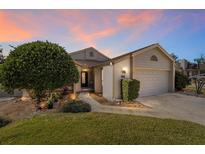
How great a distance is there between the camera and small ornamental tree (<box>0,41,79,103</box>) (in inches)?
309

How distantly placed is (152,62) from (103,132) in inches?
378

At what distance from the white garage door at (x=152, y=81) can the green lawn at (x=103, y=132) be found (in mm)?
6559

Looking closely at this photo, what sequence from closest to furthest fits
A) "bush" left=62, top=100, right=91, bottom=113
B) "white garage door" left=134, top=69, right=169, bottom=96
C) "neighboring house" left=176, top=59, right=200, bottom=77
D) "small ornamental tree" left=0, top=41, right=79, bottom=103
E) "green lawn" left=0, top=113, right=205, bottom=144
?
"green lawn" left=0, top=113, right=205, bottom=144, "bush" left=62, top=100, right=91, bottom=113, "small ornamental tree" left=0, top=41, right=79, bottom=103, "white garage door" left=134, top=69, right=169, bottom=96, "neighboring house" left=176, top=59, right=200, bottom=77

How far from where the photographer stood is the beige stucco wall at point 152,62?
1202 cm

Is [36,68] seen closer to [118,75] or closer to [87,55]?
[118,75]

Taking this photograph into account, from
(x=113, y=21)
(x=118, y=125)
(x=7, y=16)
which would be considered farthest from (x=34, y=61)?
(x=113, y=21)

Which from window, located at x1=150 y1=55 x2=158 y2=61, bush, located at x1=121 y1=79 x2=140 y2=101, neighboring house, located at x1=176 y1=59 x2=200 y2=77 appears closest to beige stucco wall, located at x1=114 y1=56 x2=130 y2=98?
bush, located at x1=121 y1=79 x2=140 y2=101

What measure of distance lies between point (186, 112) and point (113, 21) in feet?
25.3

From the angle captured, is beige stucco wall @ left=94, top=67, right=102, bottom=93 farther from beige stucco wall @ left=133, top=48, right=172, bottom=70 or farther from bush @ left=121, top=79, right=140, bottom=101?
bush @ left=121, top=79, right=140, bottom=101

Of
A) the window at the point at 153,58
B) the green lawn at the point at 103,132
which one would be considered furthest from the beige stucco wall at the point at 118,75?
the green lawn at the point at 103,132

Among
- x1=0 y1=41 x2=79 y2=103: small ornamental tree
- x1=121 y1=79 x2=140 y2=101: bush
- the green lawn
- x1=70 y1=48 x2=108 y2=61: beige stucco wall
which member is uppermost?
x1=70 y1=48 x2=108 y2=61: beige stucco wall

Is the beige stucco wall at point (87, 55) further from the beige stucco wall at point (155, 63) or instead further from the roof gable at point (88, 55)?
the beige stucco wall at point (155, 63)

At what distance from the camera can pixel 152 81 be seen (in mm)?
13305

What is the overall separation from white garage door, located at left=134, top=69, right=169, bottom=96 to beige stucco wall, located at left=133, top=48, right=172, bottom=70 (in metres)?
0.52
